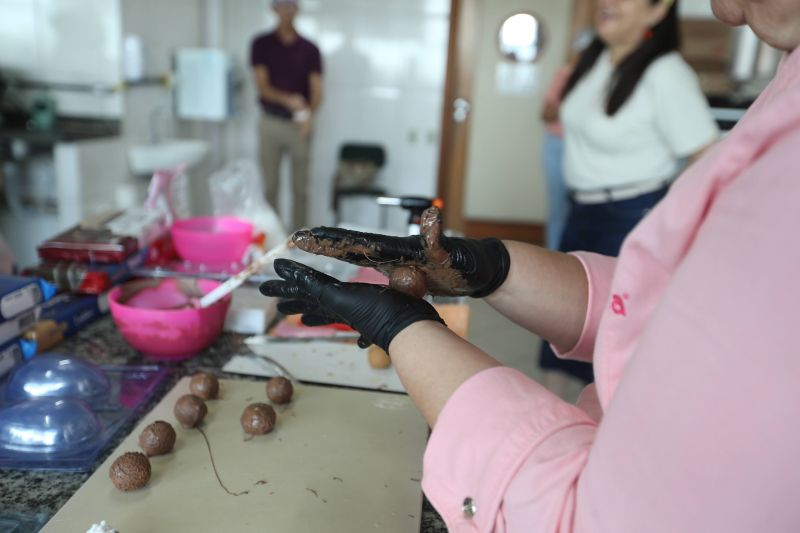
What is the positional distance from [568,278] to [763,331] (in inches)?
17.2

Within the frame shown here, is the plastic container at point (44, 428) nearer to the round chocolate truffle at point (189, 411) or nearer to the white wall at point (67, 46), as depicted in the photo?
the round chocolate truffle at point (189, 411)

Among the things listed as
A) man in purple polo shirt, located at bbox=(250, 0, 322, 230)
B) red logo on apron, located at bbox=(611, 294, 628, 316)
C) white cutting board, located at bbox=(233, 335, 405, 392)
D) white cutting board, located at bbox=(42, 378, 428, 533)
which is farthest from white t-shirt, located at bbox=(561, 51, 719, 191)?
man in purple polo shirt, located at bbox=(250, 0, 322, 230)

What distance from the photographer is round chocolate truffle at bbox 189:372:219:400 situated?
0.88 metres

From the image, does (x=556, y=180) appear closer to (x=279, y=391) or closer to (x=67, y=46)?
(x=279, y=391)

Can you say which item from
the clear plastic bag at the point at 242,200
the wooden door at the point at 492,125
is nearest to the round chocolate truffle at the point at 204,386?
the clear plastic bag at the point at 242,200

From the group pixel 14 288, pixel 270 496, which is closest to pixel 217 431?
pixel 270 496

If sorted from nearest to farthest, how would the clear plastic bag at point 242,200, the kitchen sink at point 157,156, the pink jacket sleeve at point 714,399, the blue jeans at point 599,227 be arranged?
the pink jacket sleeve at point 714,399 < the clear plastic bag at point 242,200 < the blue jeans at point 599,227 < the kitchen sink at point 157,156

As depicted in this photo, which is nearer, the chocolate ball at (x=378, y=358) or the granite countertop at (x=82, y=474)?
the granite countertop at (x=82, y=474)

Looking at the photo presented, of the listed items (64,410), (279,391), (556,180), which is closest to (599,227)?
(556,180)

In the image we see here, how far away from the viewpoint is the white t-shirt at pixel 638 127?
1686mm

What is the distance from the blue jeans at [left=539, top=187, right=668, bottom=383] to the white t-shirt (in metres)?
0.06

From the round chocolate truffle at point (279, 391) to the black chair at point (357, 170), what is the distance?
3356mm

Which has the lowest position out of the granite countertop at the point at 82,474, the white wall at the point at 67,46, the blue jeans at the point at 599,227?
the granite countertop at the point at 82,474

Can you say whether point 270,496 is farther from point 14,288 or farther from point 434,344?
point 14,288
